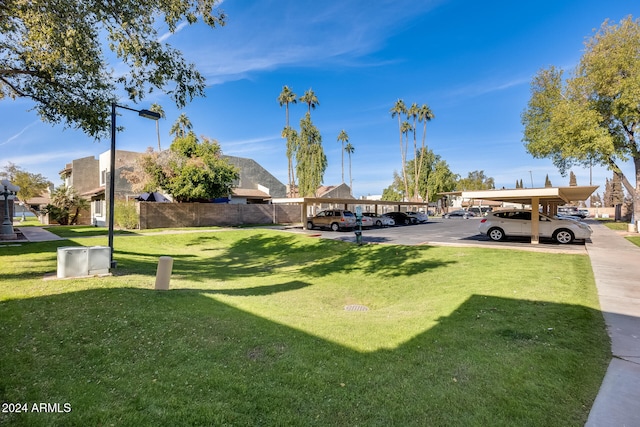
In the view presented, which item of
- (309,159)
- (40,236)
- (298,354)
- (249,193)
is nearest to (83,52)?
(298,354)

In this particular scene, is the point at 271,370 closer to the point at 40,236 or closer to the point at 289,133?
the point at 40,236

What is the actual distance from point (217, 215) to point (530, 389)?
2726cm

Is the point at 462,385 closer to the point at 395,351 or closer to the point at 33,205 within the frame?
the point at 395,351

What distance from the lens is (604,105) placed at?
2203 centimetres

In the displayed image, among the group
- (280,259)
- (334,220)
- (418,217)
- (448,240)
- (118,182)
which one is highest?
(118,182)

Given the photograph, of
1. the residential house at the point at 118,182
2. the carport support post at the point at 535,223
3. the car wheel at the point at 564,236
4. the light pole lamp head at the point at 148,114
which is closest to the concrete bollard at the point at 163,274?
the light pole lamp head at the point at 148,114

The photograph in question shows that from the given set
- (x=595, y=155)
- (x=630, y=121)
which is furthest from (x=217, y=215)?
(x=630, y=121)

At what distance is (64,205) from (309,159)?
28995mm

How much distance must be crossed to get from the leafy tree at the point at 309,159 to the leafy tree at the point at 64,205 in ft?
86.5

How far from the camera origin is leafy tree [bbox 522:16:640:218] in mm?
19984

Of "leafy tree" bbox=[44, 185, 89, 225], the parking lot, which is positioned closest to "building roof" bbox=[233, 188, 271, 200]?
"leafy tree" bbox=[44, 185, 89, 225]

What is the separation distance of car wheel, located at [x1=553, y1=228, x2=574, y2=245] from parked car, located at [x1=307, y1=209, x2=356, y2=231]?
12.8m

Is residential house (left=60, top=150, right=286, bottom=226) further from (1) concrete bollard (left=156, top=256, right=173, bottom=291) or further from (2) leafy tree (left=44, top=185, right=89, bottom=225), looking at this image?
(1) concrete bollard (left=156, top=256, right=173, bottom=291)

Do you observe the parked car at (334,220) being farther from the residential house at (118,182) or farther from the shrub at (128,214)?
the shrub at (128,214)
